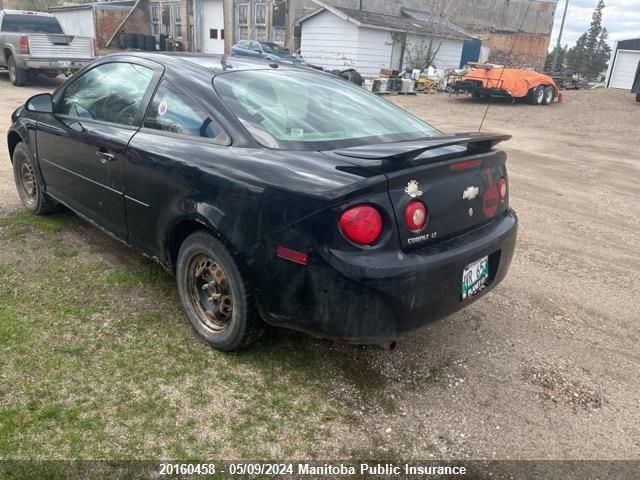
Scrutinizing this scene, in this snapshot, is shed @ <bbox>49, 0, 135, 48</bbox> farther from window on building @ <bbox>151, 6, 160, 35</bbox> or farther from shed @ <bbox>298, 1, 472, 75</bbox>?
shed @ <bbox>298, 1, 472, 75</bbox>

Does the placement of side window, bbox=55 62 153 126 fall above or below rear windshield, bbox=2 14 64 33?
below

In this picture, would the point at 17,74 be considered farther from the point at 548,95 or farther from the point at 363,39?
the point at 548,95

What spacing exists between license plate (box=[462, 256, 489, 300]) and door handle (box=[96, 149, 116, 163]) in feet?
7.39

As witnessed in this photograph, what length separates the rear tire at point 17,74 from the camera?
13633 millimetres

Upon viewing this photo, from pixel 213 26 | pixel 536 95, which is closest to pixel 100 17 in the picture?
pixel 213 26

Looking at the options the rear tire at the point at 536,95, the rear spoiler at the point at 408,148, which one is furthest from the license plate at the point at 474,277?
the rear tire at the point at 536,95

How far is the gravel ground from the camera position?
2402 mm

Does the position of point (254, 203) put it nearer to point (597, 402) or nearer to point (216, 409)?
point (216, 409)

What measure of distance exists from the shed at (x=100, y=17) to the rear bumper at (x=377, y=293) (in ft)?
114

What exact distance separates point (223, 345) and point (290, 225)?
954 millimetres

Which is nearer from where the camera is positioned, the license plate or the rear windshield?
the license plate

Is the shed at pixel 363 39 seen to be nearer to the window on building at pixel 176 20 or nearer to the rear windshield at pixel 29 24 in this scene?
the window on building at pixel 176 20

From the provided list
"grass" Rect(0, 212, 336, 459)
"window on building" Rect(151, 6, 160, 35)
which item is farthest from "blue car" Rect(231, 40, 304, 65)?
"grass" Rect(0, 212, 336, 459)

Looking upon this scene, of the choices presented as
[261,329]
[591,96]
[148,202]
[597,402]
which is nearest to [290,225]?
[261,329]
